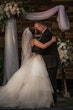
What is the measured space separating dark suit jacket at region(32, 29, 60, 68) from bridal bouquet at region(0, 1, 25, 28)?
1.74 m

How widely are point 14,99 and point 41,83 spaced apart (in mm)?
665

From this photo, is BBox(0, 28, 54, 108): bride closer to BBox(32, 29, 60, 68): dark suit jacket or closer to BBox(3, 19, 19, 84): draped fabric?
BBox(32, 29, 60, 68): dark suit jacket

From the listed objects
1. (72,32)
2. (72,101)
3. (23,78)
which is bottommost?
(72,101)

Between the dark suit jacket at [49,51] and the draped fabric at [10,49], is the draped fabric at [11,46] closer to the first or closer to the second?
the draped fabric at [10,49]

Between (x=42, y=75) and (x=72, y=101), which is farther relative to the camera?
(x=72, y=101)

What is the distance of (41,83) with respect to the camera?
9000 millimetres

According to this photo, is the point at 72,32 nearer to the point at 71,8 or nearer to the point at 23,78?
the point at 71,8

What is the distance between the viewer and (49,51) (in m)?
9.20

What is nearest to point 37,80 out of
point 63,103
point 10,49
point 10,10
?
point 63,103

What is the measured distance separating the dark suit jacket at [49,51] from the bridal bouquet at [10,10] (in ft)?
5.72

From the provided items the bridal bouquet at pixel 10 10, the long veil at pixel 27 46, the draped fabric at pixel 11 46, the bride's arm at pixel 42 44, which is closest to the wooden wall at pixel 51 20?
the draped fabric at pixel 11 46

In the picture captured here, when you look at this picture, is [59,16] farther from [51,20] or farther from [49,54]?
[49,54]

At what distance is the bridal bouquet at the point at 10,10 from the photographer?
10633 mm

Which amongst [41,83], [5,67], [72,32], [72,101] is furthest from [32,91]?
[72,32]
